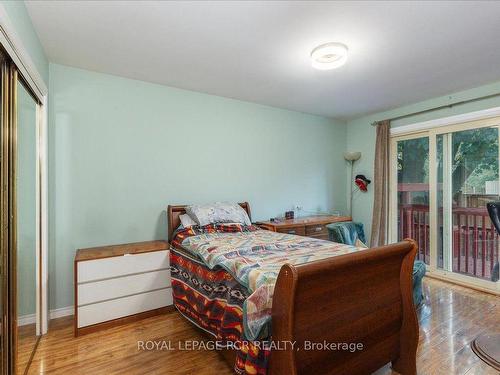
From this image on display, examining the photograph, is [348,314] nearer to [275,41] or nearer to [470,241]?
[275,41]

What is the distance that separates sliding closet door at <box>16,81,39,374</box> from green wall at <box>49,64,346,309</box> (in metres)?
0.39

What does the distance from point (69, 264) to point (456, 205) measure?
4609 mm

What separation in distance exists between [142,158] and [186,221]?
2.83 ft

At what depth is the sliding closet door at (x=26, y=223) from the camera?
5.93 feet

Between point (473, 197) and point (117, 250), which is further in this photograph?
point (473, 197)

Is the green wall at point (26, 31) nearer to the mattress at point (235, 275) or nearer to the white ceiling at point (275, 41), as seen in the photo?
the white ceiling at point (275, 41)

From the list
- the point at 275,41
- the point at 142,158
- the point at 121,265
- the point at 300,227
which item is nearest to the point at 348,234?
the point at 300,227

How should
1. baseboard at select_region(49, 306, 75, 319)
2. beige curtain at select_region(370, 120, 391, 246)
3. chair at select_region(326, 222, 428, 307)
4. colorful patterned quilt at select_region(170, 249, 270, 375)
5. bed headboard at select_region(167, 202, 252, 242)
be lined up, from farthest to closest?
beige curtain at select_region(370, 120, 391, 246) < bed headboard at select_region(167, 202, 252, 242) < chair at select_region(326, 222, 428, 307) < baseboard at select_region(49, 306, 75, 319) < colorful patterned quilt at select_region(170, 249, 270, 375)

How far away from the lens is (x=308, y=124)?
4.40 metres

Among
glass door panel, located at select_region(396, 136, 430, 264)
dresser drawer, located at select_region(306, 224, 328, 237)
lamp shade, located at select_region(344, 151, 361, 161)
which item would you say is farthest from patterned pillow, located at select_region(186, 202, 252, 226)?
glass door panel, located at select_region(396, 136, 430, 264)

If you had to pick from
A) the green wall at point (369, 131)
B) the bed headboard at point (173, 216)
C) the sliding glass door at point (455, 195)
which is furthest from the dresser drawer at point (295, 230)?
the sliding glass door at point (455, 195)

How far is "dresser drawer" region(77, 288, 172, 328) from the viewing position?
228cm

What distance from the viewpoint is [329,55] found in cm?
221

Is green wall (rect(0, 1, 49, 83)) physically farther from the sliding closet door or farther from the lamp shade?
the lamp shade
